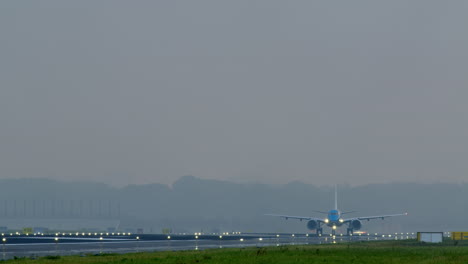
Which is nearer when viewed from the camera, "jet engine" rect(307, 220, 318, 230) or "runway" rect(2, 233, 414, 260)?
"runway" rect(2, 233, 414, 260)

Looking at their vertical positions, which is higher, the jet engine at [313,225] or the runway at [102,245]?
the jet engine at [313,225]

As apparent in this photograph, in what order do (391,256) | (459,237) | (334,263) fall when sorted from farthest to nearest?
(459,237)
(391,256)
(334,263)

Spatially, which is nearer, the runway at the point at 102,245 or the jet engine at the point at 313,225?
the runway at the point at 102,245

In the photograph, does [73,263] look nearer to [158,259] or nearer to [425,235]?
[158,259]

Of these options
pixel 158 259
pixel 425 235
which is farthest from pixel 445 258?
pixel 425 235

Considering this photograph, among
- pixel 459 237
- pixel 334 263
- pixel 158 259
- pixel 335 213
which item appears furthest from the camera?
pixel 335 213

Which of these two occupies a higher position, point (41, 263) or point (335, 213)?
point (335, 213)

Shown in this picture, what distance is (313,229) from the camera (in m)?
180

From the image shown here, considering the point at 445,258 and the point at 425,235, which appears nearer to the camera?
the point at 445,258

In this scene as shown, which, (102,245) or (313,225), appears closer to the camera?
(102,245)

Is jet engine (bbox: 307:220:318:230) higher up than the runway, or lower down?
higher up

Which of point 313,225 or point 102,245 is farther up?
point 313,225

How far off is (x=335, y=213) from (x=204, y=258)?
121m

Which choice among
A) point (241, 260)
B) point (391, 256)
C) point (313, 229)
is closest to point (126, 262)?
point (241, 260)
